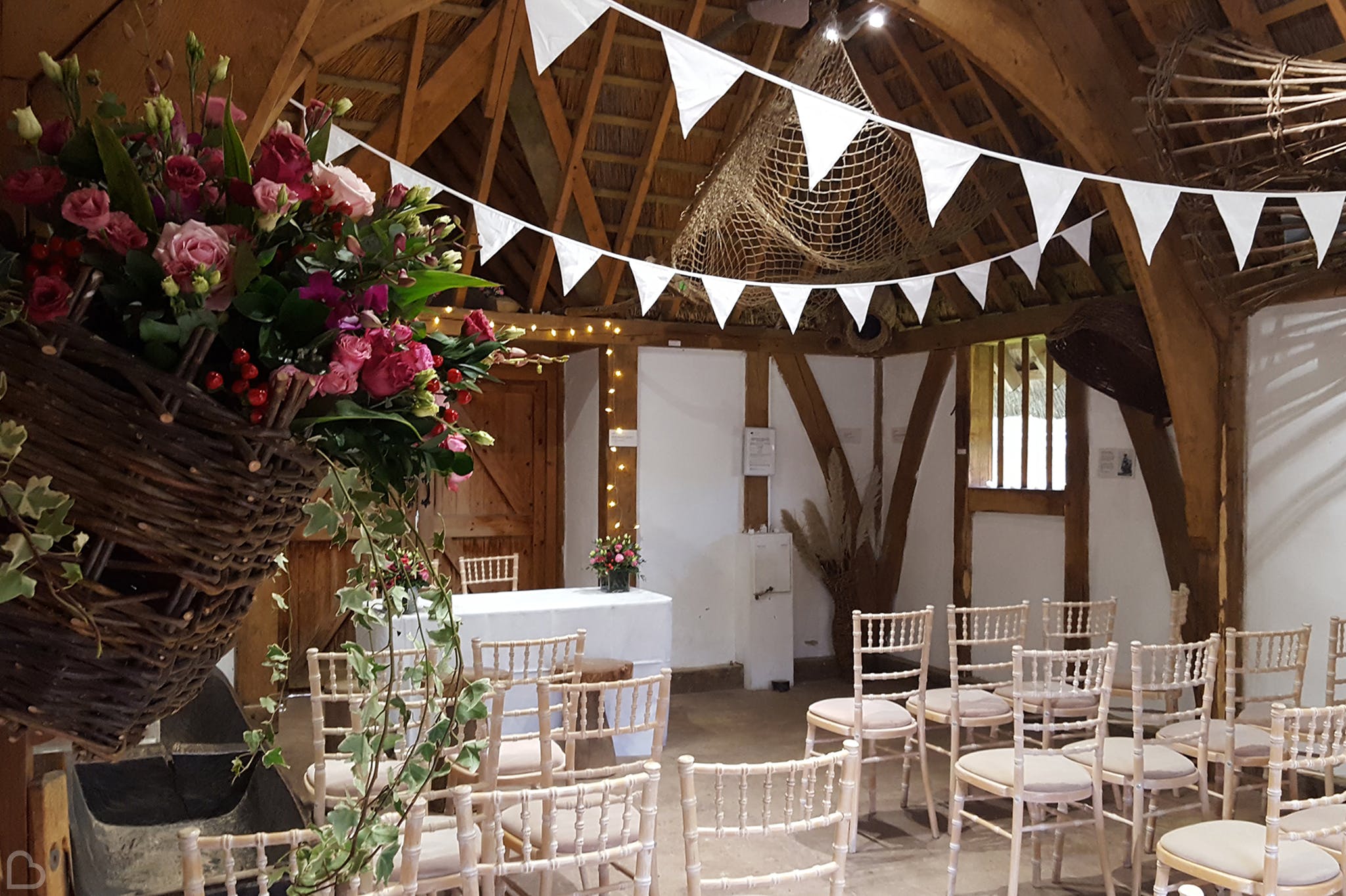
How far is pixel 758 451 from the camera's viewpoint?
8.07 meters

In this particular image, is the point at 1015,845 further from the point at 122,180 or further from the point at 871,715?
the point at 122,180

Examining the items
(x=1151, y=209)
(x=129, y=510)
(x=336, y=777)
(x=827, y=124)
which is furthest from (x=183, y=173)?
(x=1151, y=209)

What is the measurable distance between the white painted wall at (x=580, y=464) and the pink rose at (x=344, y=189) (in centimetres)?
702

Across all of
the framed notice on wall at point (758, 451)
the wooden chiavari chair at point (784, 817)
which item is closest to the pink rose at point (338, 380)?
the wooden chiavari chair at point (784, 817)

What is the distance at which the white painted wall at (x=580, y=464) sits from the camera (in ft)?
26.3

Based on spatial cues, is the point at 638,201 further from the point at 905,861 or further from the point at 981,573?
the point at 905,861

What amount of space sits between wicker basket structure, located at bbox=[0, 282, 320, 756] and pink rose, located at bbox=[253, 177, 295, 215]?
0.37 ft

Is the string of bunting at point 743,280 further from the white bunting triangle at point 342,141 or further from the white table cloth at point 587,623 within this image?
the white table cloth at point 587,623

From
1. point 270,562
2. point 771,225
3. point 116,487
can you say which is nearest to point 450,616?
point 270,562

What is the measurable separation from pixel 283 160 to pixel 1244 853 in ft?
11.2

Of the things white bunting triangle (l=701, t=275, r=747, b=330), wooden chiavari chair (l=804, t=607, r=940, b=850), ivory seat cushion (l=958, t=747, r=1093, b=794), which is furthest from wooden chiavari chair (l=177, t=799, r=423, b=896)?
white bunting triangle (l=701, t=275, r=747, b=330)

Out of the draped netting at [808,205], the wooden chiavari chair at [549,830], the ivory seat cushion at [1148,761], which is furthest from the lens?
the draped netting at [808,205]

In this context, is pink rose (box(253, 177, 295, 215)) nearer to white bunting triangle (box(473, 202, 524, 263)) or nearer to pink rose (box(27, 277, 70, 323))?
pink rose (box(27, 277, 70, 323))

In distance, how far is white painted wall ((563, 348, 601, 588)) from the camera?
8.02 meters
